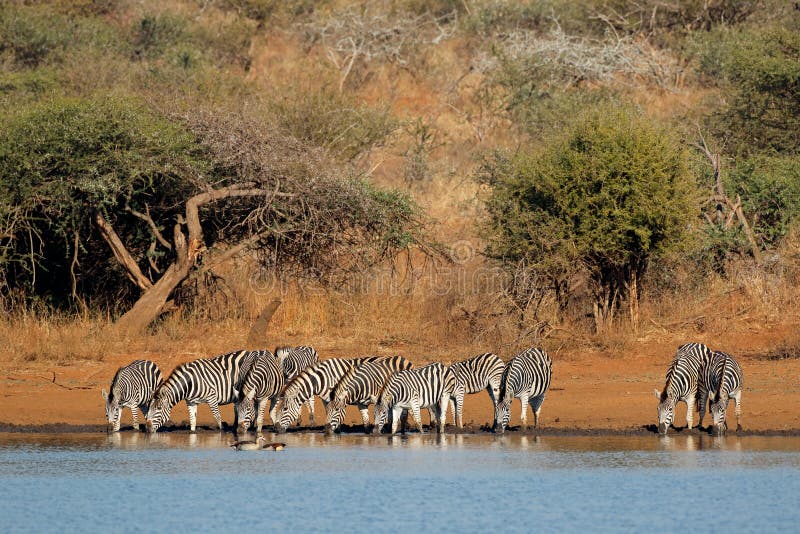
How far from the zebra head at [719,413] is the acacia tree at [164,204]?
7.15 m

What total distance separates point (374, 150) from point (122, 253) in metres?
11.3

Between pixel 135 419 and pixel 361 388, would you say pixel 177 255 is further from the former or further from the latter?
pixel 361 388

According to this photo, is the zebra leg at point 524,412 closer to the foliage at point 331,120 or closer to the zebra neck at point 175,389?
the zebra neck at point 175,389

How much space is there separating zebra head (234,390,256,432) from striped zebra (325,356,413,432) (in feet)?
3.39

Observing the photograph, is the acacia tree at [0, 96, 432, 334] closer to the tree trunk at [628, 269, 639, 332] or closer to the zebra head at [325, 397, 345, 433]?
the tree trunk at [628, 269, 639, 332]

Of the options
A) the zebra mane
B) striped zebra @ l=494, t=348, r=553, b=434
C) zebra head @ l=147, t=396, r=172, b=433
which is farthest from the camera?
zebra head @ l=147, t=396, r=172, b=433

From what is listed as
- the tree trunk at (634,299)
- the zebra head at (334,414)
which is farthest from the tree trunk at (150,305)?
the tree trunk at (634,299)

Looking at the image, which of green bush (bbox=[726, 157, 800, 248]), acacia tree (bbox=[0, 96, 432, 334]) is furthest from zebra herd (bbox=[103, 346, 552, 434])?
green bush (bbox=[726, 157, 800, 248])

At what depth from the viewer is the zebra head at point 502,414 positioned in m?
15.7

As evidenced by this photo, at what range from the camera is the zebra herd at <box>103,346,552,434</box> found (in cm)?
1555

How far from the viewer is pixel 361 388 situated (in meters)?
15.9

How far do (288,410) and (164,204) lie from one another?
608 cm

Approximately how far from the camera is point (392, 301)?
21656 mm

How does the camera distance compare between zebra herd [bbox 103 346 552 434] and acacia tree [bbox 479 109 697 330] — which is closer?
zebra herd [bbox 103 346 552 434]
